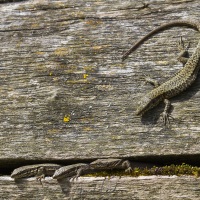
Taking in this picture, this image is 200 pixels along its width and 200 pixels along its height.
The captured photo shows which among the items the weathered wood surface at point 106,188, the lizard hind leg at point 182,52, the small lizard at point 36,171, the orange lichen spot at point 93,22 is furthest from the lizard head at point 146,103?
the orange lichen spot at point 93,22

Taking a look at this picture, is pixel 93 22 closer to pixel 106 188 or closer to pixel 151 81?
pixel 151 81

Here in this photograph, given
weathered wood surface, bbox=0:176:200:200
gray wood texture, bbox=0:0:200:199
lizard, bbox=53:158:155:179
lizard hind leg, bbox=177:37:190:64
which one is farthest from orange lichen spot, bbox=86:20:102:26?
weathered wood surface, bbox=0:176:200:200

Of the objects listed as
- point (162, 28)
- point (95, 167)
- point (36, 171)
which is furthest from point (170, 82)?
point (36, 171)

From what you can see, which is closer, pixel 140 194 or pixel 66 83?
pixel 140 194

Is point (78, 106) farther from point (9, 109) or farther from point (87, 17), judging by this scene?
point (87, 17)

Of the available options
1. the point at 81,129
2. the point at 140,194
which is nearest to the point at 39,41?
the point at 81,129

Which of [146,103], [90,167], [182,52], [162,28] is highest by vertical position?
[162,28]

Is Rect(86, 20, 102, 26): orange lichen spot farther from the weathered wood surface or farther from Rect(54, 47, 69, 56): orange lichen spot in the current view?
the weathered wood surface
